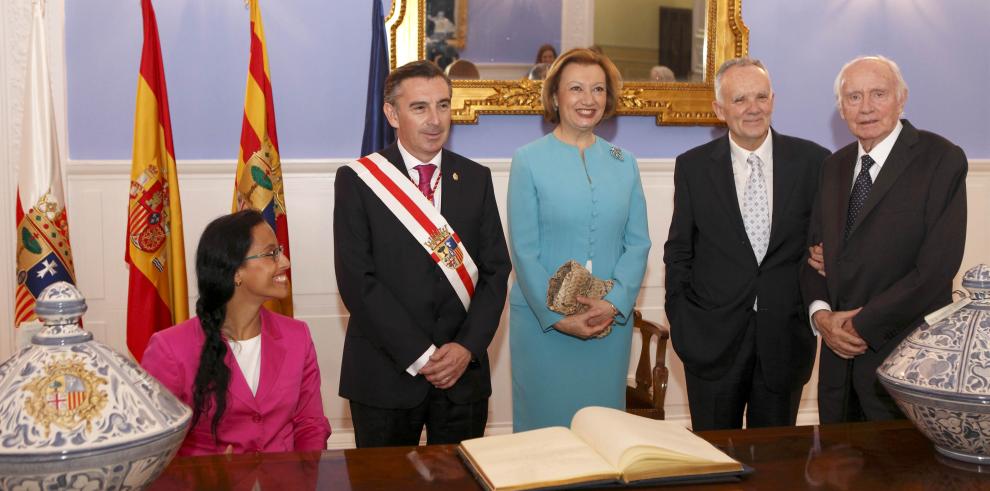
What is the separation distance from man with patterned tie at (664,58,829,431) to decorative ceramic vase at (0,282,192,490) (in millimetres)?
1839

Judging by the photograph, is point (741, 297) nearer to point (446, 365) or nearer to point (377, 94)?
point (446, 365)

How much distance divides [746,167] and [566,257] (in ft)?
2.03

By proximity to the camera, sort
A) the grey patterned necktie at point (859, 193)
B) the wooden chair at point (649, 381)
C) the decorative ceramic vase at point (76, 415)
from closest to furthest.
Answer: the decorative ceramic vase at point (76, 415), the grey patterned necktie at point (859, 193), the wooden chair at point (649, 381)

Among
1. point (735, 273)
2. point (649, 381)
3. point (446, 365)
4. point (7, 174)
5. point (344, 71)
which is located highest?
point (344, 71)

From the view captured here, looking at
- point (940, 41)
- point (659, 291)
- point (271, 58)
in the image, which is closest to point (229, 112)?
point (271, 58)

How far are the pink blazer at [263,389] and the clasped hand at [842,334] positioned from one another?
1387 millimetres

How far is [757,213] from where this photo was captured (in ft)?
9.39

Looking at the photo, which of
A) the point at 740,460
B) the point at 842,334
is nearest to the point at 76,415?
the point at 740,460

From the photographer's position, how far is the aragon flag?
3.31 m

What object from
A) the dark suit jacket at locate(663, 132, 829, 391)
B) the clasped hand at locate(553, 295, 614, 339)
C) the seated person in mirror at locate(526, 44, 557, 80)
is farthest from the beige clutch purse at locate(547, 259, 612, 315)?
the seated person in mirror at locate(526, 44, 557, 80)

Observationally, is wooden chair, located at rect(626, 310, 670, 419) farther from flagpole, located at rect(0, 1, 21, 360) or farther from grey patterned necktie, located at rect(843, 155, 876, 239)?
flagpole, located at rect(0, 1, 21, 360)

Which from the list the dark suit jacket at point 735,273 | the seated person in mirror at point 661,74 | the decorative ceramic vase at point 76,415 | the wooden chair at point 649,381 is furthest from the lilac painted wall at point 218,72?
the decorative ceramic vase at point 76,415

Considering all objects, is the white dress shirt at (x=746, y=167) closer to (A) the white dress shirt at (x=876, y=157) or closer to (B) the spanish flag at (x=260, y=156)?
(A) the white dress shirt at (x=876, y=157)

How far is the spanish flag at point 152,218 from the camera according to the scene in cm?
338
